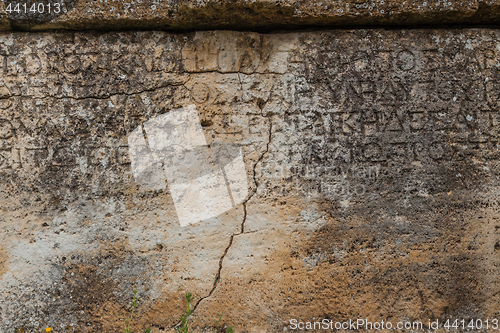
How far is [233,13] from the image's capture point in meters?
1.62

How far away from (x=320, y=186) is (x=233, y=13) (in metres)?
1.05

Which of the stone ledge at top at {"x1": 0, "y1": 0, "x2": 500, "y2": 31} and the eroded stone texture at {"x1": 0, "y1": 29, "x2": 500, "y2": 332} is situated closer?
the stone ledge at top at {"x1": 0, "y1": 0, "x2": 500, "y2": 31}

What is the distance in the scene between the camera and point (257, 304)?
173cm

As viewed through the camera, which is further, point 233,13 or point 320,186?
point 320,186

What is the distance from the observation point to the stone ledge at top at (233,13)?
1.59 metres

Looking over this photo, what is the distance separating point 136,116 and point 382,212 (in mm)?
1487

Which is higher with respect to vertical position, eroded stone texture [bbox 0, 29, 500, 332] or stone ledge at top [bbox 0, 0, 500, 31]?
stone ledge at top [bbox 0, 0, 500, 31]

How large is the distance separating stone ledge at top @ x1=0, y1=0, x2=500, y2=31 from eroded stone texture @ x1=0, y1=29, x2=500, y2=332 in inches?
3.2

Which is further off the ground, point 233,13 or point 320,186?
point 233,13

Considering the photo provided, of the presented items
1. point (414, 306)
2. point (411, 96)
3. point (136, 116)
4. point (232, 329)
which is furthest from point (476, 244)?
point (136, 116)

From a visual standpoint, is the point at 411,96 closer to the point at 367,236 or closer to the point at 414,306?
the point at 367,236

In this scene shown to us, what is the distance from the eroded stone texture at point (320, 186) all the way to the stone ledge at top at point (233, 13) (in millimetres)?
81

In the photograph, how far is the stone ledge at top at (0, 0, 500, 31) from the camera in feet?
5.23

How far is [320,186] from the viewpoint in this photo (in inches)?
68.6
